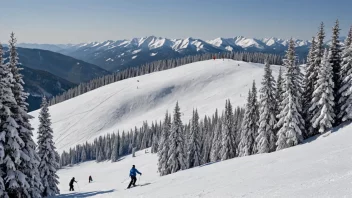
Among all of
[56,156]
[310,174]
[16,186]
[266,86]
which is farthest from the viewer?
[266,86]

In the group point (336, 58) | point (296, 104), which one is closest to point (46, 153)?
point (296, 104)

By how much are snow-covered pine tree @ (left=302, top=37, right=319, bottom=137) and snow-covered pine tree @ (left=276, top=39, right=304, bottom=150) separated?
4.03 feet

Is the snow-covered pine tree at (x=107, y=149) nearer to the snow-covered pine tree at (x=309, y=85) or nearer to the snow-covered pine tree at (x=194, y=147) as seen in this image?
the snow-covered pine tree at (x=194, y=147)

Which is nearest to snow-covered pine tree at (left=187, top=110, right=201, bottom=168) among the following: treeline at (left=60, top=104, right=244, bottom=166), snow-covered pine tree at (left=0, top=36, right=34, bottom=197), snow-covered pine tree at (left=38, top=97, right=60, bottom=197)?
snow-covered pine tree at (left=38, top=97, right=60, bottom=197)

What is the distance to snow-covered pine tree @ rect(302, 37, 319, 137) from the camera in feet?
137

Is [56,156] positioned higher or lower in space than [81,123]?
higher

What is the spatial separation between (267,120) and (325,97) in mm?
8886

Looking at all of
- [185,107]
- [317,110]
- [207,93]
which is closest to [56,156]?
[317,110]

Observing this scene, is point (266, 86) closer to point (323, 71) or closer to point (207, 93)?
point (323, 71)

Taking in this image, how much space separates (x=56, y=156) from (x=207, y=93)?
132 metres

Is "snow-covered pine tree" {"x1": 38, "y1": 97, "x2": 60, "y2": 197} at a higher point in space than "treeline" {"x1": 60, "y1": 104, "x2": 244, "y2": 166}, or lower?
higher

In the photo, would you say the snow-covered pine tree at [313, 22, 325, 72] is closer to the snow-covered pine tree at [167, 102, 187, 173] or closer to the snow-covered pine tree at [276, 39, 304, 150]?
the snow-covered pine tree at [276, 39, 304, 150]

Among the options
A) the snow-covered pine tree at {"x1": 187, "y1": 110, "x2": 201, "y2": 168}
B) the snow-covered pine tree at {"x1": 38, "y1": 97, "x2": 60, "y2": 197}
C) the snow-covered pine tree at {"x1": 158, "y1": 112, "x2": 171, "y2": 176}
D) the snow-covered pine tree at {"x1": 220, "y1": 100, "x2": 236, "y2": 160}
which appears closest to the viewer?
the snow-covered pine tree at {"x1": 38, "y1": 97, "x2": 60, "y2": 197}

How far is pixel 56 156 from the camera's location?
37.7 m
